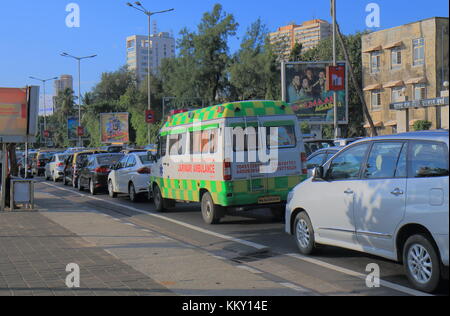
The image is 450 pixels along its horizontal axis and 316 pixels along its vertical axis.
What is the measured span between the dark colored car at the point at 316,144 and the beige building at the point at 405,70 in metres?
17.6

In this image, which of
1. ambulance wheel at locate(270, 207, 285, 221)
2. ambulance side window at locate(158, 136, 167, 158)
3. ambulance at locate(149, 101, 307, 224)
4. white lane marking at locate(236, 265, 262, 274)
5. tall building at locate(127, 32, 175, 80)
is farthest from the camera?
tall building at locate(127, 32, 175, 80)

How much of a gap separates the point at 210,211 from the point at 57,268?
5.27 metres

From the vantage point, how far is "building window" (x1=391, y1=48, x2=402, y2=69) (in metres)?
45.9

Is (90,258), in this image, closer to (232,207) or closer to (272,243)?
(272,243)

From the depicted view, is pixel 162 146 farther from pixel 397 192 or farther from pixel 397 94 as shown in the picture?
pixel 397 94

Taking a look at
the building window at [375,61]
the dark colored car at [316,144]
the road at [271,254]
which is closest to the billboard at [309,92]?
the building window at [375,61]

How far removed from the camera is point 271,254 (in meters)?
9.07

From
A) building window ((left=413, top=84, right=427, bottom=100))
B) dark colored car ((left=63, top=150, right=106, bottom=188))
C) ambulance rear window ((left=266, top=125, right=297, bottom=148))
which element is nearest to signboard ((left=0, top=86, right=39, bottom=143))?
ambulance rear window ((left=266, top=125, right=297, bottom=148))

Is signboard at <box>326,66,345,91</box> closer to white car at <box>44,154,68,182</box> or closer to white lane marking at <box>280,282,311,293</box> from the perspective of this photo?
white car at <box>44,154,68,182</box>

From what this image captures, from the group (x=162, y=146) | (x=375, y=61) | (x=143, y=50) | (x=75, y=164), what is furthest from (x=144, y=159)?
(x=143, y=50)

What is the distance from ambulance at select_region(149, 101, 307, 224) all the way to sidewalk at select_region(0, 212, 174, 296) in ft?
10.2

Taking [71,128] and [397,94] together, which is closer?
[397,94]
